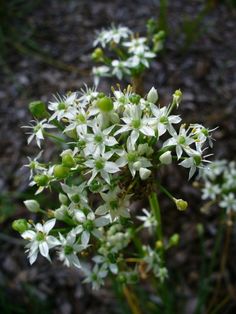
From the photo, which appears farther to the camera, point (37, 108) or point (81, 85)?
point (81, 85)

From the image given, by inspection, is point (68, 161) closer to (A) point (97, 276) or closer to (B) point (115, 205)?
(B) point (115, 205)

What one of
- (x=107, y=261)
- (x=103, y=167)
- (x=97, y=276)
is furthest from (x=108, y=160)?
(x=97, y=276)

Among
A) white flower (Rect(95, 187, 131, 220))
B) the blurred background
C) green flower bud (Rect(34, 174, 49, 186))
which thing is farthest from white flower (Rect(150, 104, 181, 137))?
the blurred background

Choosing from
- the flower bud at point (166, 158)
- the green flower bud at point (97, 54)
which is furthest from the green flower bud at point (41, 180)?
the green flower bud at point (97, 54)

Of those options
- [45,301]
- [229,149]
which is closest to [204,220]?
[229,149]

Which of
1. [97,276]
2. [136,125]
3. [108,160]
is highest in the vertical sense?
[136,125]

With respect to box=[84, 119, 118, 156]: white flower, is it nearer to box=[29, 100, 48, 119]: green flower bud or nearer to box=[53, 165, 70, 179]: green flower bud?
box=[53, 165, 70, 179]: green flower bud

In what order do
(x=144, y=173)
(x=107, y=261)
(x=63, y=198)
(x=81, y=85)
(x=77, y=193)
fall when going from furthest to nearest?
(x=81, y=85) → (x=107, y=261) → (x=63, y=198) → (x=77, y=193) → (x=144, y=173)
